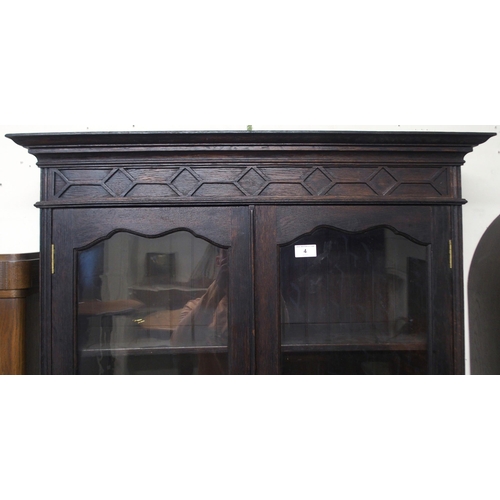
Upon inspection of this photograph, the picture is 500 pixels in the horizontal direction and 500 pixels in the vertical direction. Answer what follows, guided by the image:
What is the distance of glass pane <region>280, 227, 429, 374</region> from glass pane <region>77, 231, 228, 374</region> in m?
0.15

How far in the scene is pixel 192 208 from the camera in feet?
2.65

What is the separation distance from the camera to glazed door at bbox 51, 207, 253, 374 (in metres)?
0.80

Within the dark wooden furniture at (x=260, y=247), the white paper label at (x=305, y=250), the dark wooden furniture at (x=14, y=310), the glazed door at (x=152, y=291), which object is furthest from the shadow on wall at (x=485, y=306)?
the dark wooden furniture at (x=14, y=310)

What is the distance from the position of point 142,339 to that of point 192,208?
1.00 ft

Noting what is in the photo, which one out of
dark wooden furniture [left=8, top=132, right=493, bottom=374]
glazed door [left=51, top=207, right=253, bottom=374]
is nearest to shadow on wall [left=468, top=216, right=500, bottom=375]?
dark wooden furniture [left=8, top=132, right=493, bottom=374]

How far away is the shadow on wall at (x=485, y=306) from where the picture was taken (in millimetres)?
1066

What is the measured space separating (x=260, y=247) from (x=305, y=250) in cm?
10

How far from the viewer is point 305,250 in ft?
2.76

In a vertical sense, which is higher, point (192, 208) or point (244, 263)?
point (192, 208)

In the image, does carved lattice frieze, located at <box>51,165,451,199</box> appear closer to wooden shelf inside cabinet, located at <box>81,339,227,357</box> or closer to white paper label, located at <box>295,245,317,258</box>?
white paper label, located at <box>295,245,317,258</box>

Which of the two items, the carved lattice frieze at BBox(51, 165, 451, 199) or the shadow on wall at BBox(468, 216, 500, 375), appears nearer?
the carved lattice frieze at BBox(51, 165, 451, 199)

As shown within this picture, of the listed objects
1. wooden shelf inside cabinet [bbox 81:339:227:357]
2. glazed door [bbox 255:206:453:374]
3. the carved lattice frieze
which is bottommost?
wooden shelf inside cabinet [bbox 81:339:227:357]
